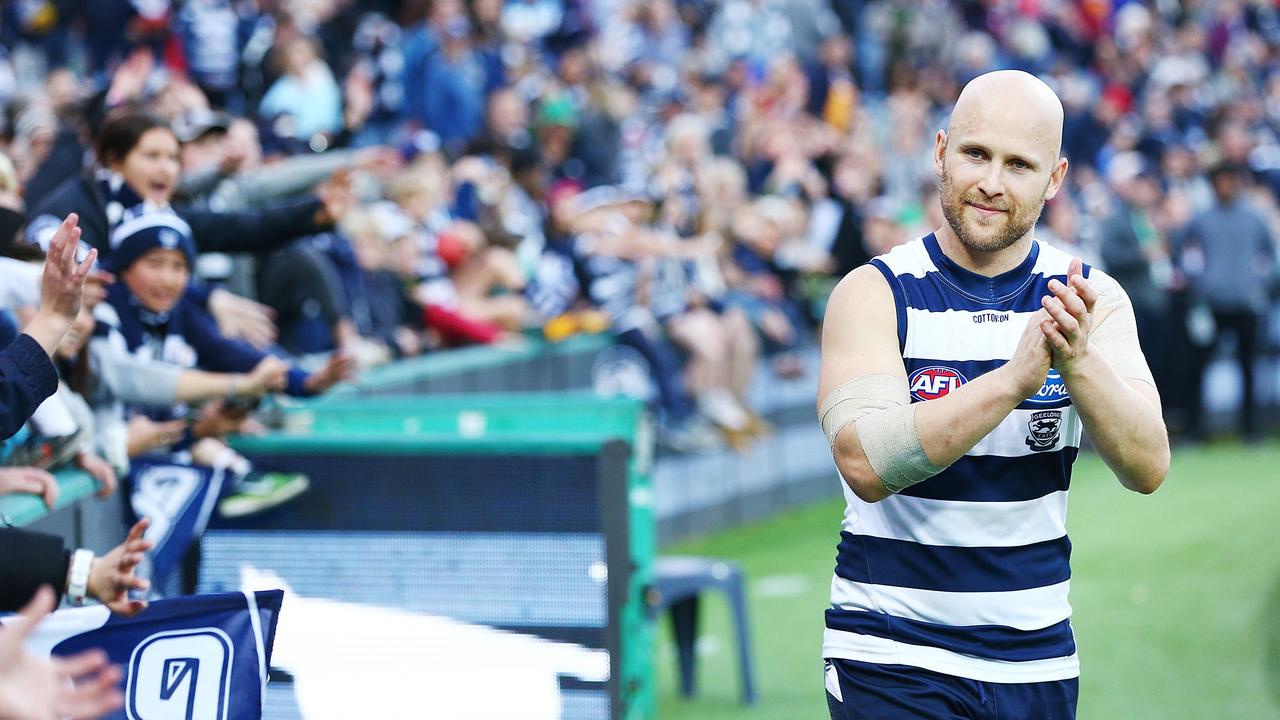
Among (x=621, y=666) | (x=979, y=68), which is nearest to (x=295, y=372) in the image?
(x=621, y=666)

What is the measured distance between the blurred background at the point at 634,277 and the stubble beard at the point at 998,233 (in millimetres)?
2351

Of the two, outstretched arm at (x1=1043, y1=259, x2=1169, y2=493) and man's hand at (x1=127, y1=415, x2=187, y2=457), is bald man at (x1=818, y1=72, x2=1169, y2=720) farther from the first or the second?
man's hand at (x1=127, y1=415, x2=187, y2=457)

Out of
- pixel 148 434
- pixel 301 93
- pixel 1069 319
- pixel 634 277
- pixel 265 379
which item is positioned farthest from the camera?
pixel 634 277

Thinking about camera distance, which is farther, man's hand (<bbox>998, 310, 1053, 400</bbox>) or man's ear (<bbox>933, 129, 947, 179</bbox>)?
man's ear (<bbox>933, 129, 947, 179</bbox>)

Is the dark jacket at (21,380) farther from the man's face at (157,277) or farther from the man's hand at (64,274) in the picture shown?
the man's face at (157,277)

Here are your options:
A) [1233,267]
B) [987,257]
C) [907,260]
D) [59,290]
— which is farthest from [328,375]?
[1233,267]

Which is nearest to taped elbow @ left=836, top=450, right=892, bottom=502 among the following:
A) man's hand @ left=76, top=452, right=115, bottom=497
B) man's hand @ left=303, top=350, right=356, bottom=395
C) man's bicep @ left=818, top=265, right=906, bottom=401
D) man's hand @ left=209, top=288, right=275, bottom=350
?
man's bicep @ left=818, top=265, right=906, bottom=401

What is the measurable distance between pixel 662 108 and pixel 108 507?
40.3 ft

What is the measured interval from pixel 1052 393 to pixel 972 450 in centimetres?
21

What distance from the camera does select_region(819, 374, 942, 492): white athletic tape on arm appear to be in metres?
3.19

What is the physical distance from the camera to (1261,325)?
680 inches

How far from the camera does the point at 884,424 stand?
10.6ft

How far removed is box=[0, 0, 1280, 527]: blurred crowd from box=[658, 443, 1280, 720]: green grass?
1855mm

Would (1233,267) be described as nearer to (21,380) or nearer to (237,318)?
(237,318)
